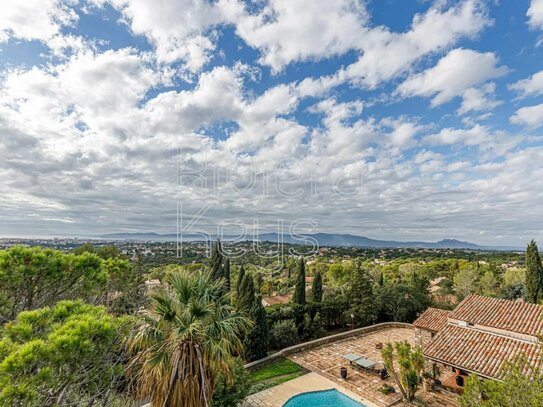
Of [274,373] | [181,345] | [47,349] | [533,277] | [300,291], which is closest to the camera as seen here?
[47,349]

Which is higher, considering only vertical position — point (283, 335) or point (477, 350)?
point (477, 350)

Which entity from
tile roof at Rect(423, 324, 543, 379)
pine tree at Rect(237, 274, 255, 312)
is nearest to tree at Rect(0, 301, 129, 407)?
pine tree at Rect(237, 274, 255, 312)

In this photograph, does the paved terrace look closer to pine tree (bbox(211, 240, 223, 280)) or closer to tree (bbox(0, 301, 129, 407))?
pine tree (bbox(211, 240, 223, 280))

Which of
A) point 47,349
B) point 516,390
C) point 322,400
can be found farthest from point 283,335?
point 47,349

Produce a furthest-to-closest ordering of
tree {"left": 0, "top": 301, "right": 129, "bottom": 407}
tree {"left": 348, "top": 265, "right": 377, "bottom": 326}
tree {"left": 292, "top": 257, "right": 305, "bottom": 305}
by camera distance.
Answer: tree {"left": 348, "top": 265, "right": 377, "bottom": 326}, tree {"left": 292, "top": 257, "right": 305, "bottom": 305}, tree {"left": 0, "top": 301, "right": 129, "bottom": 407}

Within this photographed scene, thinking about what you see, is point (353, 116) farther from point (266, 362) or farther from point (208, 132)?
point (266, 362)

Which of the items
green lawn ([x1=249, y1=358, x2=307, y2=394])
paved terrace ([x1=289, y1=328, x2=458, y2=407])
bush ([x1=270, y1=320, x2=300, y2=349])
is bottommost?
paved terrace ([x1=289, y1=328, x2=458, y2=407])

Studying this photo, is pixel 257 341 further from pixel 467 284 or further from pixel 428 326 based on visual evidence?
pixel 467 284

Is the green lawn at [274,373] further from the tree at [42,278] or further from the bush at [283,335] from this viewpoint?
the tree at [42,278]
